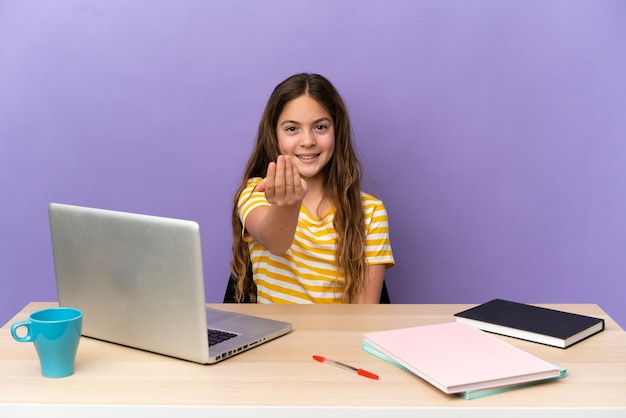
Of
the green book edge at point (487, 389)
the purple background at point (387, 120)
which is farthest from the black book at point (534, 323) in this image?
the purple background at point (387, 120)

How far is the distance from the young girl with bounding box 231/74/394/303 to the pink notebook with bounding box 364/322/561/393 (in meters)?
0.64

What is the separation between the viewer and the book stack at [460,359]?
1.07 metres

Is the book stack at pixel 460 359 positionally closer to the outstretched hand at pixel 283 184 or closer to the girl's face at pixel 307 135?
the outstretched hand at pixel 283 184

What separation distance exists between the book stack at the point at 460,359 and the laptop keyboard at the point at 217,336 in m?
0.24

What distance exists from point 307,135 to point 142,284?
0.91 meters

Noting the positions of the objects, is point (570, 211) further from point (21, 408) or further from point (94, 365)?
point (21, 408)

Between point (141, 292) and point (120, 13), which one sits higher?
point (120, 13)

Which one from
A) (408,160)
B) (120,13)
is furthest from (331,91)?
(120,13)

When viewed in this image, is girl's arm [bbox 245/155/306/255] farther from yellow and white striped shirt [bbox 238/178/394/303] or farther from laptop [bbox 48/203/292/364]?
laptop [bbox 48/203/292/364]

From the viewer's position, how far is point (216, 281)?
254cm

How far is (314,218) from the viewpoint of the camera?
6.68ft

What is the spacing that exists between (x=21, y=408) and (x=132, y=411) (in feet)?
0.50

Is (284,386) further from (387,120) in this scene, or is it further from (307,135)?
(387,120)

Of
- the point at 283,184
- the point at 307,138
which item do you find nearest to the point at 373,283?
the point at 307,138
